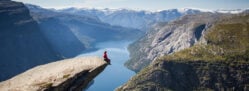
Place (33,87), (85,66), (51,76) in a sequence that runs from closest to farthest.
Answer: (33,87) < (51,76) < (85,66)

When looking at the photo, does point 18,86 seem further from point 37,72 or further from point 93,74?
point 93,74

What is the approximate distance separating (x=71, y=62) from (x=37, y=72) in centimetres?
329

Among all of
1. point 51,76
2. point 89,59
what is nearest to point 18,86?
point 51,76

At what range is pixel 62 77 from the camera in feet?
93.2

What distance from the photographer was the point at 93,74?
3105cm

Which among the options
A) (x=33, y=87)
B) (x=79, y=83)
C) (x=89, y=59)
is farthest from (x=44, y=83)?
(x=89, y=59)

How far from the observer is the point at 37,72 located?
31422 millimetres

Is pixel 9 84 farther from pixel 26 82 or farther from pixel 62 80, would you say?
pixel 62 80

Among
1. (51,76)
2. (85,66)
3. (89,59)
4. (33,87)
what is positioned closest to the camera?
(33,87)

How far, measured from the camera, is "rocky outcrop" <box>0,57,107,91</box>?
27.2 metres

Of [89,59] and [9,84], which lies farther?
[89,59]

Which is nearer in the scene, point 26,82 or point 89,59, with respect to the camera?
point 26,82

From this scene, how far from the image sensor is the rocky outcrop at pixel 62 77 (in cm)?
2716

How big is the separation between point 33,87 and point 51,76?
7.79 feet
